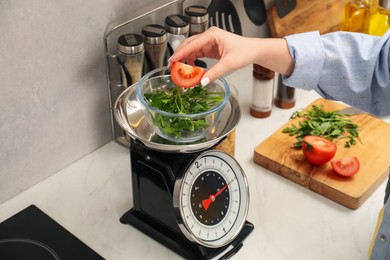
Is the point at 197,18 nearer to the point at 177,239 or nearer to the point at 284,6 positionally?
the point at 284,6

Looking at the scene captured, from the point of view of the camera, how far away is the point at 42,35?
1.28 m

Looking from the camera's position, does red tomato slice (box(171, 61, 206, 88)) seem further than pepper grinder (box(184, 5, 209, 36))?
No

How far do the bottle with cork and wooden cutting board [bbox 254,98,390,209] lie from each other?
3.5 inches

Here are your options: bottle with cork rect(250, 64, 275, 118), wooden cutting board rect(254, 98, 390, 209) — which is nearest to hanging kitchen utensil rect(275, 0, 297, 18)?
bottle with cork rect(250, 64, 275, 118)

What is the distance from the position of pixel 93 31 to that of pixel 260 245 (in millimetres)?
614

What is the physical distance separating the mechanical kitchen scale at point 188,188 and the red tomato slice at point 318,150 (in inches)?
10.4

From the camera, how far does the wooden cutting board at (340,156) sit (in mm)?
1377

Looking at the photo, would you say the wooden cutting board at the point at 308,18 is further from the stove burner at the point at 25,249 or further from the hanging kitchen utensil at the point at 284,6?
the stove burner at the point at 25,249

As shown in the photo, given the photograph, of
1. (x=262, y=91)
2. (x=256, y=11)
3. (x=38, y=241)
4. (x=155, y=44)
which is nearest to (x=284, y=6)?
(x=256, y=11)

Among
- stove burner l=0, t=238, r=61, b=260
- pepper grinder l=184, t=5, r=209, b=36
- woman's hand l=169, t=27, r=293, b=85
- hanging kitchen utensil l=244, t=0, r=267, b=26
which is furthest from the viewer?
hanging kitchen utensil l=244, t=0, r=267, b=26

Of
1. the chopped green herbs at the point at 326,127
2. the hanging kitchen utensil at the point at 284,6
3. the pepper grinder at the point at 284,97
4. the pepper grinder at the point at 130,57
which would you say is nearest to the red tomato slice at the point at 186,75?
the pepper grinder at the point at 130,57

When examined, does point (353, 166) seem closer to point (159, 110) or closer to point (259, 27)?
point (159, 110)

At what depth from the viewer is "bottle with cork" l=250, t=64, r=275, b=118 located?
1598 mm

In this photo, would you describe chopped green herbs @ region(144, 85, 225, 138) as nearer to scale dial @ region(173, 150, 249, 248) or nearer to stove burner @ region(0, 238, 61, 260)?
scale dial @ region(173, 150, 249, 248)
